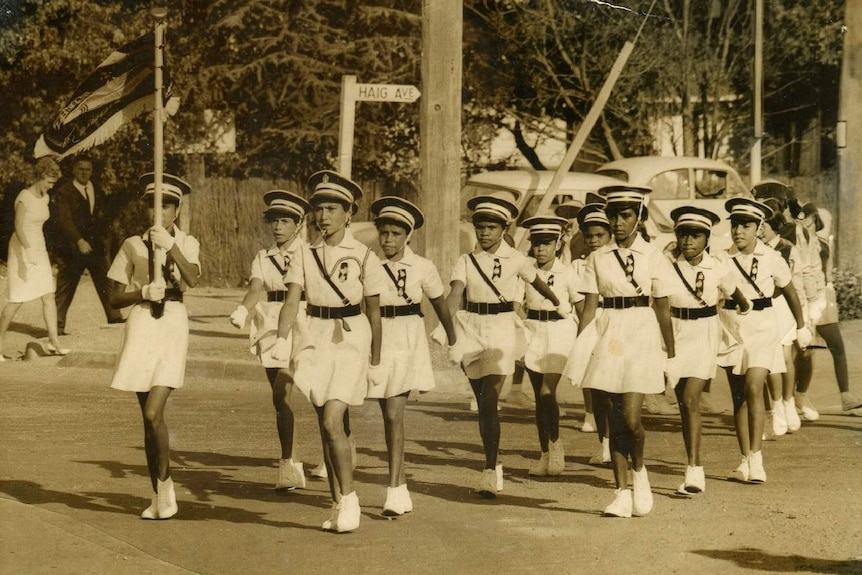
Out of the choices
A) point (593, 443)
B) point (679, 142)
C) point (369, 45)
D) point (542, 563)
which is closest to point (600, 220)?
point (593, 443)

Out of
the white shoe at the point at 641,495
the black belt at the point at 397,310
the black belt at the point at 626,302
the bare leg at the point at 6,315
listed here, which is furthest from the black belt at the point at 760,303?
the bare leg at the point at 6,315

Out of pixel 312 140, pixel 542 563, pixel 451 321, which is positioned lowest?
pixel 542 563

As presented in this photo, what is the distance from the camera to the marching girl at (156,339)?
810 centimetres

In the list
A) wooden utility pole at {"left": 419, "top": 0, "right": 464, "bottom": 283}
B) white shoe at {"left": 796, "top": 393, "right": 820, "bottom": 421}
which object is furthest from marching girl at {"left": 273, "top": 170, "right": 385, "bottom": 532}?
wooden utility pole at {"left": 419, "top": 0, "right": 464, "bottom": 283}

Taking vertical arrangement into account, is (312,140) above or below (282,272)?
above

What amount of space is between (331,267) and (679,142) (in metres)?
20.6

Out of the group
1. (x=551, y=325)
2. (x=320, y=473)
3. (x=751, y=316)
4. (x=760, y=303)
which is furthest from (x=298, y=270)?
(x=760, y=303)

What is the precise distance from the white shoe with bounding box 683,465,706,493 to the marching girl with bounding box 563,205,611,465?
0.55 meters

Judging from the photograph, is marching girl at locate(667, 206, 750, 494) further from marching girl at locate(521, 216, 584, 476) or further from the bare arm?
the bare arm

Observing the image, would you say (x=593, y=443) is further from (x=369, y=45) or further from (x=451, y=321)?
(x=369, y=45)

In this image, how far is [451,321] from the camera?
28.7 ft

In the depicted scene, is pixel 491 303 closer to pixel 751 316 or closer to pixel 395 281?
pixel 395 281

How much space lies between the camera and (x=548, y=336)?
10281 mm

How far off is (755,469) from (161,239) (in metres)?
4.15
